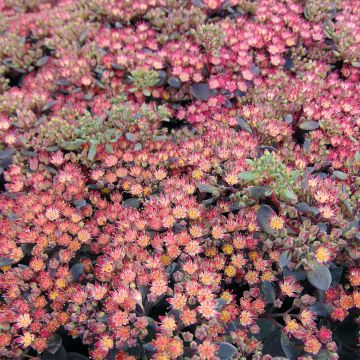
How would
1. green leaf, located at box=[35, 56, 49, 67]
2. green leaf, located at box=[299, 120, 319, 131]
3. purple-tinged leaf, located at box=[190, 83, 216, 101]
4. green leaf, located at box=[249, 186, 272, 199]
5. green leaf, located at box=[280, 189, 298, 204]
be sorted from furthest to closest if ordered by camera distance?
1. green leaf, located at box=[35, 56, 49, 67]
2. purple-tinged leaf, located at box=[190, 83, 216, 101]
3. green leaf, located at box=[299, 120, 319, 131]
4. green leaf, located at box=[249, 186, 272, 199]
5. green leaf, located at box=[280, 189, 298, 204]

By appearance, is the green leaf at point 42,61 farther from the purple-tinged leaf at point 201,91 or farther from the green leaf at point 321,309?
the green leaf at point 321,309

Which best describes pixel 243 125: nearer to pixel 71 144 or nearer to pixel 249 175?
pixel 249 175

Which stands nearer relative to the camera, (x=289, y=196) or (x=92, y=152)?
(x=289, y=196)

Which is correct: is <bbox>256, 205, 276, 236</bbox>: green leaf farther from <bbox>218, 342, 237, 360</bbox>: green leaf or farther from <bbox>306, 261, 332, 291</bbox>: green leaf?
<bbox>218, 342, 237, 360</bbox>: green leaf

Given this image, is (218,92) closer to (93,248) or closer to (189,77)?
(189,77)

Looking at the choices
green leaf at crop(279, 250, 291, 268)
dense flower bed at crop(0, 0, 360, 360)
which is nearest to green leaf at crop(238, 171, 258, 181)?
dense flower bed at crop(0, 0, 360, 360)

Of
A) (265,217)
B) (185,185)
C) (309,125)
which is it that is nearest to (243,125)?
(309,125)

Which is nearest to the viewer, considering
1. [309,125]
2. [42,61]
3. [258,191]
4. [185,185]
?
[258,191]

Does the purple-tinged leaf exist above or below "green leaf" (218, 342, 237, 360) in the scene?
above
